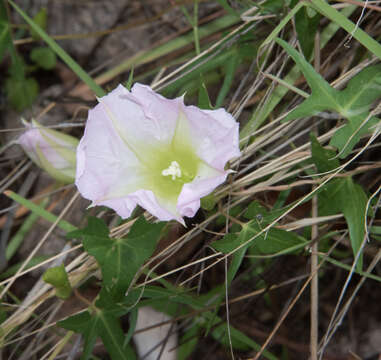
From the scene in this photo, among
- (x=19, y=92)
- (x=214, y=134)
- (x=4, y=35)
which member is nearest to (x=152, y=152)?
(x=214, y=134)

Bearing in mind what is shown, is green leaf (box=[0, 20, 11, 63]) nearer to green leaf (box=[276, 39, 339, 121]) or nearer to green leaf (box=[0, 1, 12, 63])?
green leaf (box=[0, 1, 12, 63])

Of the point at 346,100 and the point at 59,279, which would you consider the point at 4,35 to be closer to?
the point at 59,279

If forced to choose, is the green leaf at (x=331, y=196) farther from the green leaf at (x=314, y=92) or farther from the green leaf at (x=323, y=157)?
the green leaf at (x=314, y=92)

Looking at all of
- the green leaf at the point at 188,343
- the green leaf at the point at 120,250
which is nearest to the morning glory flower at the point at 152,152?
the green leaf at the point at 120,250

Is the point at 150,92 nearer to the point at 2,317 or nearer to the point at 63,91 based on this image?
the point at 2,317

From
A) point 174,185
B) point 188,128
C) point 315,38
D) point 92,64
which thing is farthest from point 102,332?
point 92,64

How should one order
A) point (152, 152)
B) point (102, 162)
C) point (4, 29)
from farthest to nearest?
A: point (4, 29) → point (152, 152) → point (102, 162)

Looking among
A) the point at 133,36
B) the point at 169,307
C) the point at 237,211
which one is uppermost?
the point at 133,36
